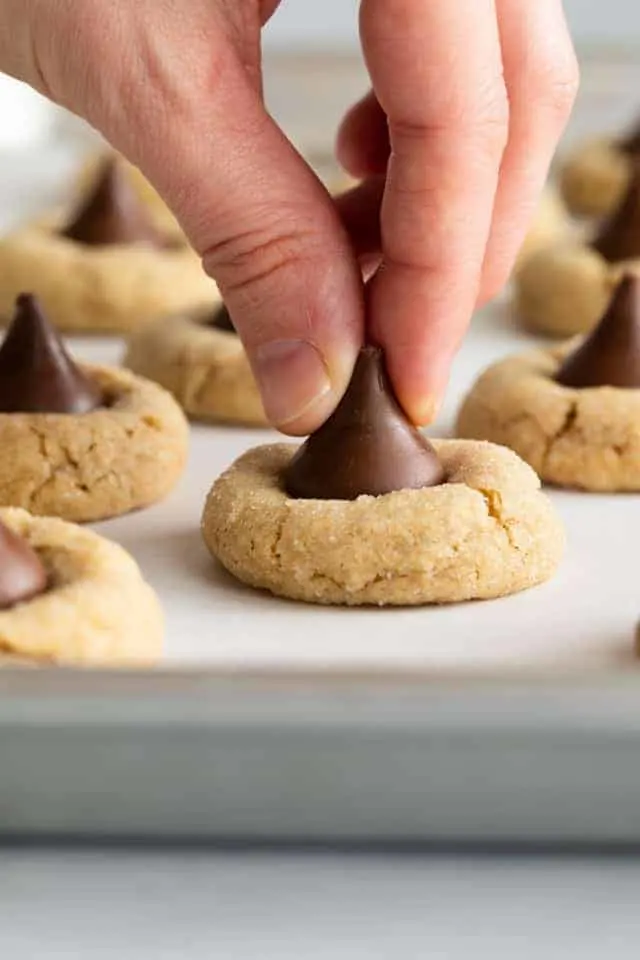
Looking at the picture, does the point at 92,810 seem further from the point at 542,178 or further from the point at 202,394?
the point at 202,394

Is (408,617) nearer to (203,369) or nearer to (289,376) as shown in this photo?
(289,376)

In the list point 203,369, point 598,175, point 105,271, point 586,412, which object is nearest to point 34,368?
point 203,369

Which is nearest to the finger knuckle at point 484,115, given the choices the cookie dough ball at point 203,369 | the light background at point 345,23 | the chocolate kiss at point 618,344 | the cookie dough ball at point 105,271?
the chocolate kiss at point 618,344

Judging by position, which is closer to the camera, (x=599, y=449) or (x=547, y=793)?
(x=547, y=793)

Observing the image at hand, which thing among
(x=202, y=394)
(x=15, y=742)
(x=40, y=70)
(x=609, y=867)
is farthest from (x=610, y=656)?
(x=202, y=394)

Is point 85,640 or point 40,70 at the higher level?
point 40,70

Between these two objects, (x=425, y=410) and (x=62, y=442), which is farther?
(x=62, y=442)

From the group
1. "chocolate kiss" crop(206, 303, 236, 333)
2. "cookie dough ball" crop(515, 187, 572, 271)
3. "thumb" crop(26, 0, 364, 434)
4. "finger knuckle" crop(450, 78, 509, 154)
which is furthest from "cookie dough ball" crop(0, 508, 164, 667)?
"cookie dough ball" crop(515, 187, 572, 271)
